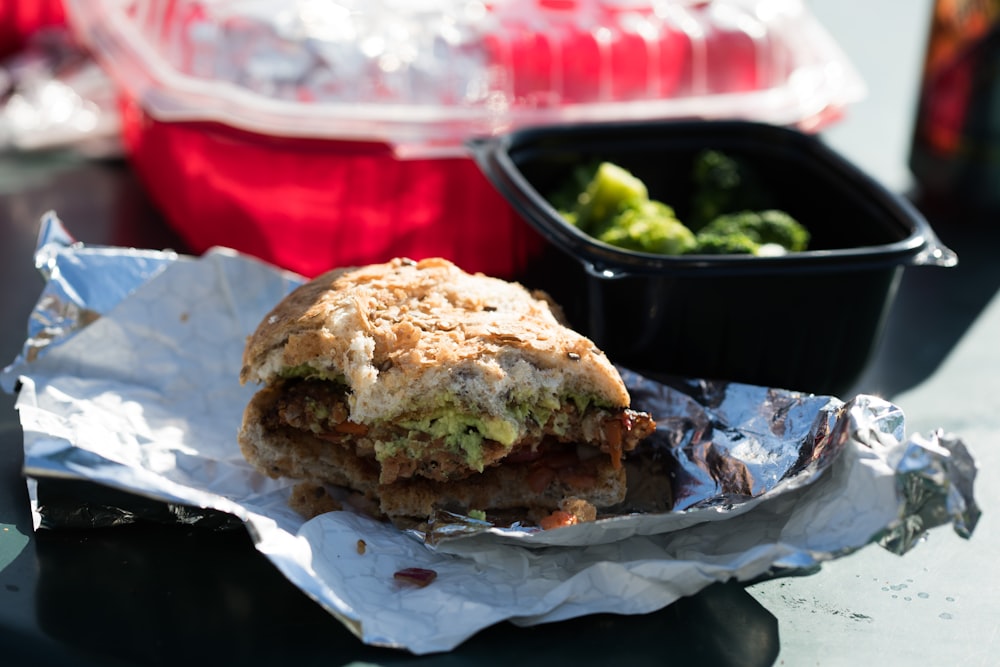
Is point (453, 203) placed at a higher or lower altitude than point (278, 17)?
lower

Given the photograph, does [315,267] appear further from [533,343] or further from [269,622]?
[269,622]

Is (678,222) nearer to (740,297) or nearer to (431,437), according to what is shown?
(740,297)

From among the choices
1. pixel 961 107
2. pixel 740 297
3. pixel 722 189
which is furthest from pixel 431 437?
pixel 961 107

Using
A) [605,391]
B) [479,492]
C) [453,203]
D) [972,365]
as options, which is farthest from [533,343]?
[972,365]

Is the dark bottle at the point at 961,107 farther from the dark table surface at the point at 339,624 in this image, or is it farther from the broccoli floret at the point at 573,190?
the dark table surface at the point at 339,624

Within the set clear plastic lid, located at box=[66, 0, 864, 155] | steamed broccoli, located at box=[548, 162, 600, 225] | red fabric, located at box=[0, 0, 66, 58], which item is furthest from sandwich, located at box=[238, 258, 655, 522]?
red fabric, located at box=[0, 0, 66, 58]

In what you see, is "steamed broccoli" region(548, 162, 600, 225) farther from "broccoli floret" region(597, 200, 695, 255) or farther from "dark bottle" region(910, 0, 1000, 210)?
"dark bottle" region(910, 0, 1000, 210)
